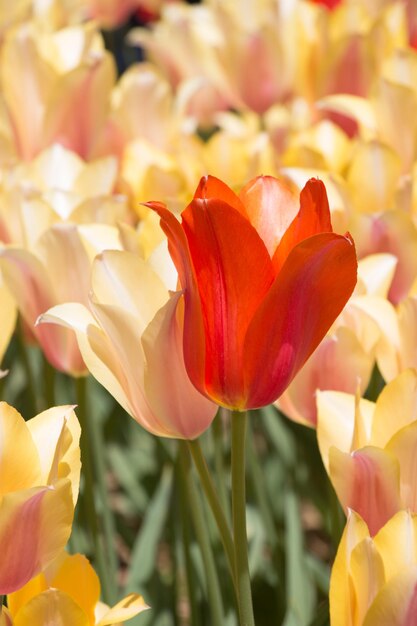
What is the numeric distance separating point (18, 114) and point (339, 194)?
1.81 feet

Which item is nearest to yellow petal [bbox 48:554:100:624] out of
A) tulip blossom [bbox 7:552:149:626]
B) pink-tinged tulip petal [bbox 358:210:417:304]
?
tulip blossom [bbox 7:552:149:626]

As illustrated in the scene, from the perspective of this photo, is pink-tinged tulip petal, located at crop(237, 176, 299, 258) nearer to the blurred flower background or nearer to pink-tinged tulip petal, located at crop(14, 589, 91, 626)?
the blurred flower background

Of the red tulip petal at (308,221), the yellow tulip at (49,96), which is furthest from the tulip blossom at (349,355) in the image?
the yellow tulip at (49,96)

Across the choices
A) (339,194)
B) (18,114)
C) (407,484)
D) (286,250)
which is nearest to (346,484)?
(407,484)

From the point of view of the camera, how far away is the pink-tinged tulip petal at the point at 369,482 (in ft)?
2.39

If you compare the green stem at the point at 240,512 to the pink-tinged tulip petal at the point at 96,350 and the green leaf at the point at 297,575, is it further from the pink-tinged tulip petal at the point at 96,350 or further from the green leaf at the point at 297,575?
the green leaf at the point at 297,575

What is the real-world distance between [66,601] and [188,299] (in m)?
0.19

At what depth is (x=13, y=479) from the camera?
2.25 ft

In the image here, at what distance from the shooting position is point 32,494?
2.13 ft

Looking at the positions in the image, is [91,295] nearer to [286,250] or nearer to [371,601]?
[286,250]

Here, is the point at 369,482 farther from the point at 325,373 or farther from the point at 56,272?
the point at 56,272

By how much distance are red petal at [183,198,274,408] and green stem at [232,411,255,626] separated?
2cm

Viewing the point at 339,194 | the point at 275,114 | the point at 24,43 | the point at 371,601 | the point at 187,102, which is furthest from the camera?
the point at 187,102

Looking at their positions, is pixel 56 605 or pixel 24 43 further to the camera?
pixel 24 43
